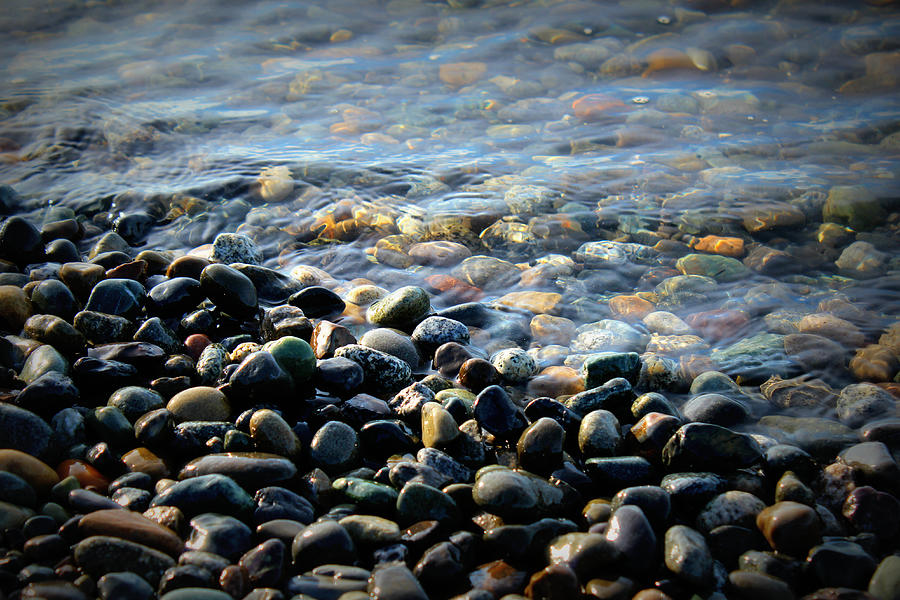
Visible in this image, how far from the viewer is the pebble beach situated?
181 centimetres

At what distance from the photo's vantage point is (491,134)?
6.32 meters

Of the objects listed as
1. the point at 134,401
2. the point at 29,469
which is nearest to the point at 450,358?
the point at 134,401

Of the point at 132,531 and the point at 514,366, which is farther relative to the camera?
the point at 514,366

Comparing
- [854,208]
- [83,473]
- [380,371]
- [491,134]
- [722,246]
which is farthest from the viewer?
[491,134]

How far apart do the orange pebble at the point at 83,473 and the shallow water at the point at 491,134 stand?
2.11 meters

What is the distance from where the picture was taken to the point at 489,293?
3844 mm

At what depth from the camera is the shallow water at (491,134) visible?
4305 millimetres

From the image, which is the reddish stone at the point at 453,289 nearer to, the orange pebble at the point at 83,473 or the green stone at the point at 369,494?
the green stone at the point at 369,494

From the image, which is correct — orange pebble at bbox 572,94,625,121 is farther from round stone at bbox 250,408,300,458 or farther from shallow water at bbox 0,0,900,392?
round stone at bbox 250,408,300,458

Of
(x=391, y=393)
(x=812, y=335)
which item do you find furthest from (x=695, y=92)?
(x=391, y=393)

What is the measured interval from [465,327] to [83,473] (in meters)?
1.87

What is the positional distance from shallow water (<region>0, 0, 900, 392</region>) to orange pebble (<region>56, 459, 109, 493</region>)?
2.11 meters

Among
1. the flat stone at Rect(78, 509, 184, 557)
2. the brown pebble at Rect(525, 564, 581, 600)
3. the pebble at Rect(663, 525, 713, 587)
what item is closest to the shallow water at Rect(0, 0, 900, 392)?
the pebble at Rect(663, 525, 713, 587)

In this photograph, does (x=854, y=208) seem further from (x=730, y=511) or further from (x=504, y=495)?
(x=504, y=495)
